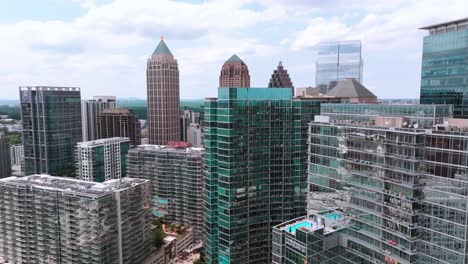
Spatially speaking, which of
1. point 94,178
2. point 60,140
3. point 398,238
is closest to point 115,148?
point 94,178

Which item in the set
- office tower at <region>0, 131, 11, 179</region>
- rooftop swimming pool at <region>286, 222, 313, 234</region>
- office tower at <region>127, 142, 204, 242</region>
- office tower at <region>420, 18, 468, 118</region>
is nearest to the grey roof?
office tower at <region>420, 18, 468, 118</region>

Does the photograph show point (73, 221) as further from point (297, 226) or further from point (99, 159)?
point (99, 159)

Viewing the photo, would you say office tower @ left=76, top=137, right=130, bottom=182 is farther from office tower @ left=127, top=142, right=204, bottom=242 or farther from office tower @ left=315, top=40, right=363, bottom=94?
office tower @ left=315, top=40, right=363, bottom=94

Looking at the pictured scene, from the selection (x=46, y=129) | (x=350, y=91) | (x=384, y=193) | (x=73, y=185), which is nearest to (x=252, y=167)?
(x=384, y=193)

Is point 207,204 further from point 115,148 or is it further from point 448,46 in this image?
point 115,148

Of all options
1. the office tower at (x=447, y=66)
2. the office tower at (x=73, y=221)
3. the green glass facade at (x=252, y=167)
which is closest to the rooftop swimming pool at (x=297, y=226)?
the green glass facade at (x=252, y=167)
